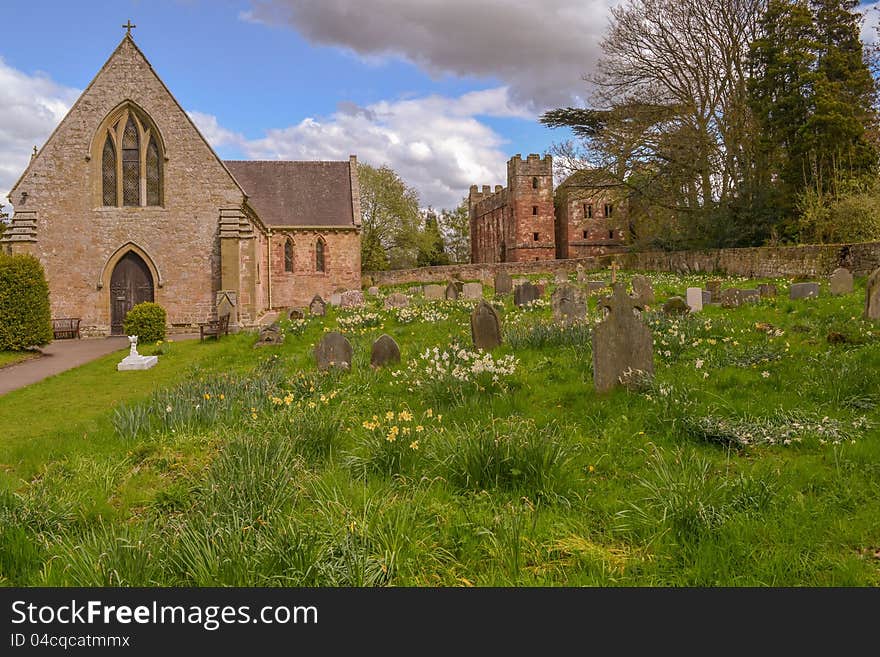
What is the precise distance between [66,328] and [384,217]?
3094cm

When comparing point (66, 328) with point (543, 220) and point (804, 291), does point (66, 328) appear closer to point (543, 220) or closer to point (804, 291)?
point (804, 291)

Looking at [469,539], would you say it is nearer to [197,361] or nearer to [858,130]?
[197,361]

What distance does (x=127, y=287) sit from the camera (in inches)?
805

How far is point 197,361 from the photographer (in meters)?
12.8

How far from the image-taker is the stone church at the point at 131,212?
1975 centimetres

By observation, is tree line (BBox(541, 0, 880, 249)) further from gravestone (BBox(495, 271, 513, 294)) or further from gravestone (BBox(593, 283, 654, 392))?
gravestone (BBox(593, 283, 654, 392))

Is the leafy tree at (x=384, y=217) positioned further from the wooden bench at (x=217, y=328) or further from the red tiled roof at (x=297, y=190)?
the wooden bench at (x=217, y=328)

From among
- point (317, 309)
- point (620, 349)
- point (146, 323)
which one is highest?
point (317, 309)

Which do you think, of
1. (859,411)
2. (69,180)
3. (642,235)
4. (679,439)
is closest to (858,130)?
(642,235)

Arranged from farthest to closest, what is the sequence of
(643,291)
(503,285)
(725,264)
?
(725,264), (503,285), (643,291)

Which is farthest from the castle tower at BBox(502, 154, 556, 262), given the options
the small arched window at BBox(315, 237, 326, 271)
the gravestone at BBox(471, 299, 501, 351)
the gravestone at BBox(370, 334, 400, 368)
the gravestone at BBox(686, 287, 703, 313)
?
the gravestone at BBox(370, 334, 400, 368)

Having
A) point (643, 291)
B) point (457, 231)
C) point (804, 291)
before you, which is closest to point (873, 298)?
point (804, 291)

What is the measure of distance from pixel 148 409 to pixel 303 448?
2.74m

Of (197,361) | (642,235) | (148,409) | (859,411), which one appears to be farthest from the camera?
(642,235)
